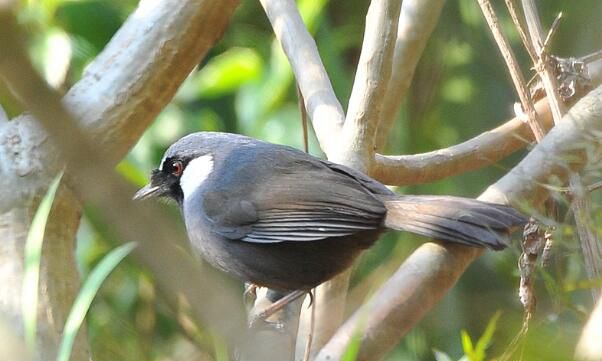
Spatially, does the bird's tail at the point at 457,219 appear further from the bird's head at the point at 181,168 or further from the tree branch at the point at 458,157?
the bird's head at the point at 181,168

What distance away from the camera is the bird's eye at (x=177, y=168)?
2.95 m

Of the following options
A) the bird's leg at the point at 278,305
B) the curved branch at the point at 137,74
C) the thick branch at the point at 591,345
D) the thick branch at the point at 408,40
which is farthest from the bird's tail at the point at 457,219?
the thick branch at the point at 591,345

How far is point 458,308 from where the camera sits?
437 cm

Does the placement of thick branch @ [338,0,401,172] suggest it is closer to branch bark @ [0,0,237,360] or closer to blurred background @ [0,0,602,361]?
blurred background @ [0,0,602,361]

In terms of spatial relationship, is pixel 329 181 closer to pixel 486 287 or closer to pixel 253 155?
pixel 253 155

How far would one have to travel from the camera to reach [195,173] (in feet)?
9.52

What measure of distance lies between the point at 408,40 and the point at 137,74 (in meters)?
0.98

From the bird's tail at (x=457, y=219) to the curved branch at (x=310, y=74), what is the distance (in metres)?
0.51

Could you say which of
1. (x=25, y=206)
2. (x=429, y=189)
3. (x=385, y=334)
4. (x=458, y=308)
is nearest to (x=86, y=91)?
(x=25, y=206)

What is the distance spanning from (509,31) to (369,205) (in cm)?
245

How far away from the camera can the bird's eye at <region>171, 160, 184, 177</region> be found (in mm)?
2949

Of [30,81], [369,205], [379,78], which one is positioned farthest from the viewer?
[379,78]

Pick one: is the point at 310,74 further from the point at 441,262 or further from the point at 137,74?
the point at 441,262

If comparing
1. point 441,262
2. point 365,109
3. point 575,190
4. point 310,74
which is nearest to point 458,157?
point 365,109
